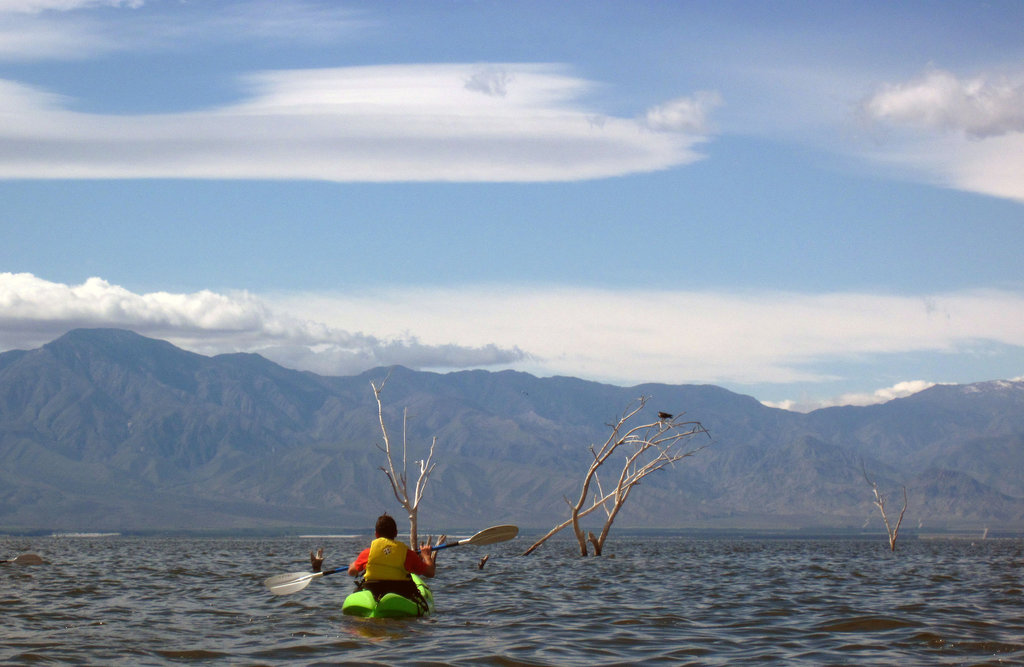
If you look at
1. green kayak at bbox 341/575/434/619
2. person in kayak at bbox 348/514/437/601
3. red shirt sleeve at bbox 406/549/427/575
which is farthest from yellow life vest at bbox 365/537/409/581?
green kayak at bbox 341/575/434/619

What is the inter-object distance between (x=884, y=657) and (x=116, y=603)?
2111 centimetres

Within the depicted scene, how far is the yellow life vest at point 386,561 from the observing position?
2506cm

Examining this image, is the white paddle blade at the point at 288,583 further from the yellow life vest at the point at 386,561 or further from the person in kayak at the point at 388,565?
the yellow life vest at the point at 386,561

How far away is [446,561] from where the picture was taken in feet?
201

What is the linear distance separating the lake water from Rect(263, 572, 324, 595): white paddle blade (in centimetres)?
63

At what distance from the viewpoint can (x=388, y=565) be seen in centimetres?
2530

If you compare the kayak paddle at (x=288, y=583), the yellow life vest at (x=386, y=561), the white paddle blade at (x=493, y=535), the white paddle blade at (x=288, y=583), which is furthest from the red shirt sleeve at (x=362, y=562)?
the white paddle blade at (x=493, y=535)

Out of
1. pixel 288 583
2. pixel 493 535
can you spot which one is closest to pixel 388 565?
pixel 288 583

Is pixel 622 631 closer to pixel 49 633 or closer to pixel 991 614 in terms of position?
pixel 991 614

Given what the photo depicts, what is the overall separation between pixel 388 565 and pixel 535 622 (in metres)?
4.02

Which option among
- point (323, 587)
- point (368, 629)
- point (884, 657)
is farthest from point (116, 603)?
point (884, 657)

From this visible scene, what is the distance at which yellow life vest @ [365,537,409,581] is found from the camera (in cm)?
2506

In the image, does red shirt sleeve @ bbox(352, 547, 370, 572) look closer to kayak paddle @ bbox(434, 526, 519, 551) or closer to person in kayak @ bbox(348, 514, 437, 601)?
person in kayak @ bbox(348, 514, 437, 601)

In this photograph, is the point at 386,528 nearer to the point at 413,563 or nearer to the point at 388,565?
the point at 388,565
